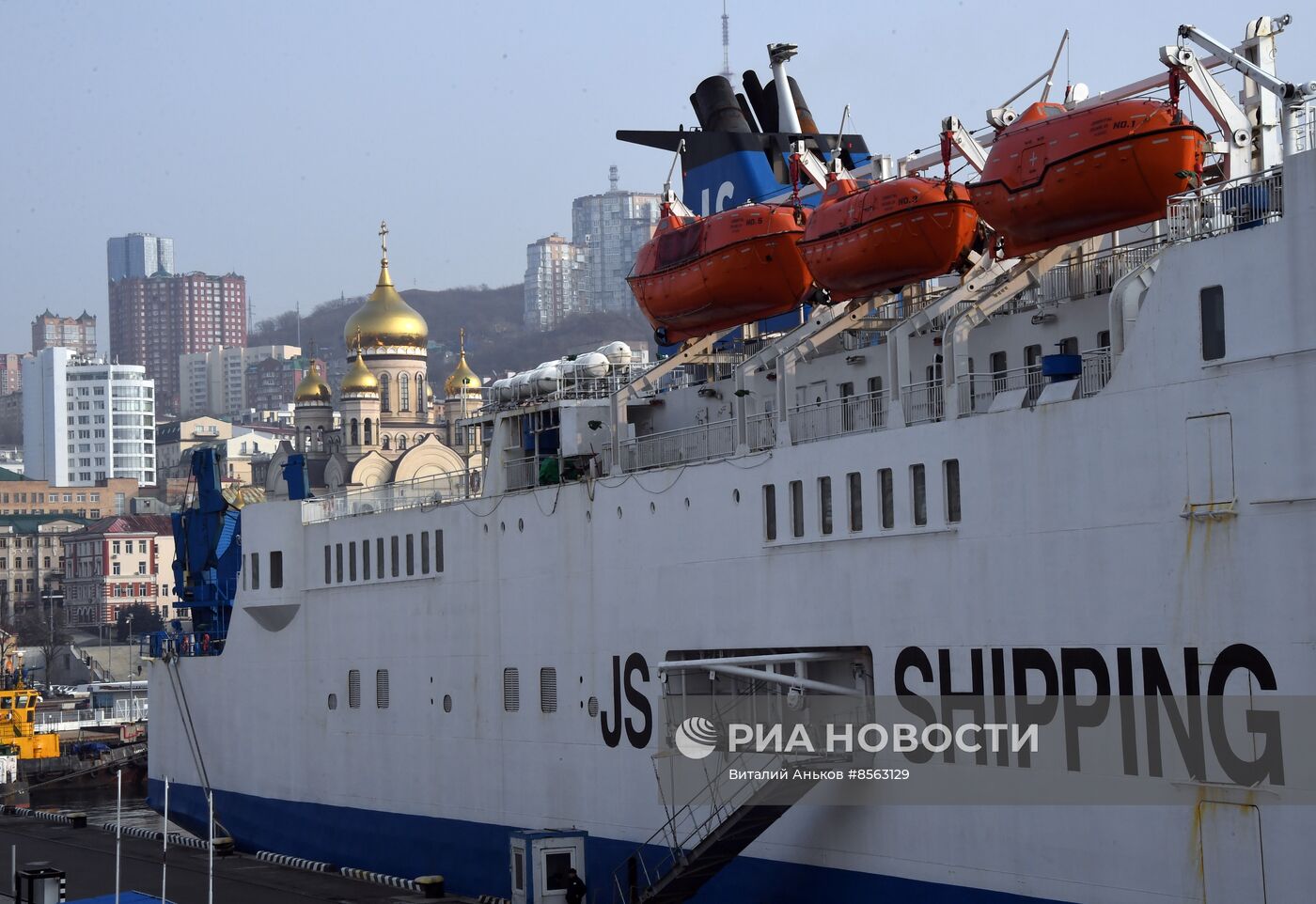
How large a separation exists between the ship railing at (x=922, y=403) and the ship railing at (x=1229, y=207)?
11.3ft

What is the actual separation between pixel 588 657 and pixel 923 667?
6811 mm

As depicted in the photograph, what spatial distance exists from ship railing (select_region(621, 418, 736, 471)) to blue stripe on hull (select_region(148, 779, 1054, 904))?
5.24 metres

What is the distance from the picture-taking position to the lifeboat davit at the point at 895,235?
20266 mm

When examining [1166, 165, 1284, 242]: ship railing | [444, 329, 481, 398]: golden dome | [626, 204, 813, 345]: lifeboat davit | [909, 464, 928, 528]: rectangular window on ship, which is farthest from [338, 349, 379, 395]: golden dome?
[1166, 165, 1284, 242]: ship railing

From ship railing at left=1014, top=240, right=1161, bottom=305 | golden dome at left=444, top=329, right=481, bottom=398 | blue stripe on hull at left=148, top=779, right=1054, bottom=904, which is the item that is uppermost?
golden dome at left=444, top=329, right=481, bottom=398

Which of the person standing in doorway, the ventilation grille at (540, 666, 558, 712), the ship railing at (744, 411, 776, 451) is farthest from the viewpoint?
the ventilation grille at (540, 666, 558, 712)

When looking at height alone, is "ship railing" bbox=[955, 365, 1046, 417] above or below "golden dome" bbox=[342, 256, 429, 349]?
below

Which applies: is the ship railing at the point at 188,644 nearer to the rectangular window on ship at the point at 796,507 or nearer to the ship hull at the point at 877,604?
the ship hull at the point at 877,604

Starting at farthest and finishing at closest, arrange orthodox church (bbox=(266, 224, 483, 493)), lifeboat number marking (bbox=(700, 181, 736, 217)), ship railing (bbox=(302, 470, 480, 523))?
orthodox church (bbox=(266, 224, 483, 493))
ship railing (bbox=(302, 470, 480, 523))
lifeboat number marking (bbox=(700, 181, 736, 217))

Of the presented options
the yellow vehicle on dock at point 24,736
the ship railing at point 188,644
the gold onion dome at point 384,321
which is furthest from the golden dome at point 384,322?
the ship railing at point 188,644

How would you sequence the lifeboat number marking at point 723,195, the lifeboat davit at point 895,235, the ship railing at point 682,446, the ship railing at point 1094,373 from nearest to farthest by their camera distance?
the ship railing at point 1094,373, the lifeboat davit at point 895,235, the ship railing at point 682,446, the lifeboat number marking at point 723,195

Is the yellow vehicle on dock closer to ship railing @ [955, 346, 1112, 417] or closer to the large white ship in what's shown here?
the large white ship

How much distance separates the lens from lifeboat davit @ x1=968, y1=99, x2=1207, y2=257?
17688mm

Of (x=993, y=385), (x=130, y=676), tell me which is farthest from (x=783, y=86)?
(x=130, y=676)
